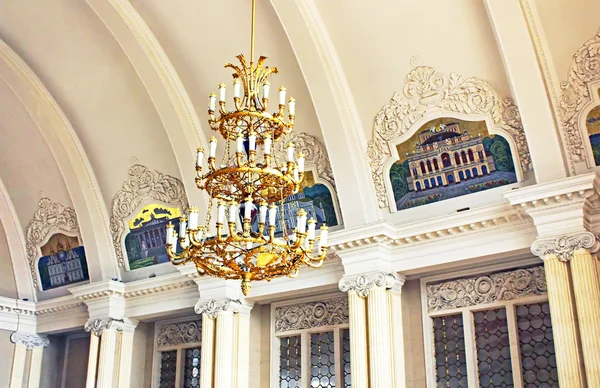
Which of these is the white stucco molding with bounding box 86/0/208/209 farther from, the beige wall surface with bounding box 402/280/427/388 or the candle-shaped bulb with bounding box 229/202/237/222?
the candle-shaped bulb with bounding box 229/202/237/222

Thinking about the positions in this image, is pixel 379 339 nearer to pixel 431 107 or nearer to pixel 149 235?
pixel 431 107

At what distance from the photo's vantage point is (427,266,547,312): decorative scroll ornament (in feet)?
34.3

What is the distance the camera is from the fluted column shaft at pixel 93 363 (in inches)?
536

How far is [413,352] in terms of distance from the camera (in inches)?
441

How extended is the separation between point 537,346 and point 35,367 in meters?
10.2

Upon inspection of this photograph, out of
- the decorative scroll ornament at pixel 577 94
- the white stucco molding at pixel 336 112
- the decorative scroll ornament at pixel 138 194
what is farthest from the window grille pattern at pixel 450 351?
the decorative scroll ornament at pixel 138 194

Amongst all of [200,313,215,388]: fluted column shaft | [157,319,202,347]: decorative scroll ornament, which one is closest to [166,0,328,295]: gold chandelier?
[200,313,215,388]: fluted column shaft

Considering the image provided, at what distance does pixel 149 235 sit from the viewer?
14.0 m

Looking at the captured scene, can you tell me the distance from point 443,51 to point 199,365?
717cm

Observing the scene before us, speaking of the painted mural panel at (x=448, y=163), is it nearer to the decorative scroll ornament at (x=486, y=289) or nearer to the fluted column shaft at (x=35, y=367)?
the decorative scroll ornament at (x=486, y=289)

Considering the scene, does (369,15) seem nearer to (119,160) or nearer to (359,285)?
(359,285)

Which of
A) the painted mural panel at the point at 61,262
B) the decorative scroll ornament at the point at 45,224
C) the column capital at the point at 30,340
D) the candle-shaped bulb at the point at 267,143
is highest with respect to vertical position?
the decorative scroll ornament at the point at 45,224

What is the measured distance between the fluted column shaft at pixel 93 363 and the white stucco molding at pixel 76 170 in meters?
1.20

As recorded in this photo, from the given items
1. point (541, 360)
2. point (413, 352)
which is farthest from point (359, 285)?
point (541, 360)
